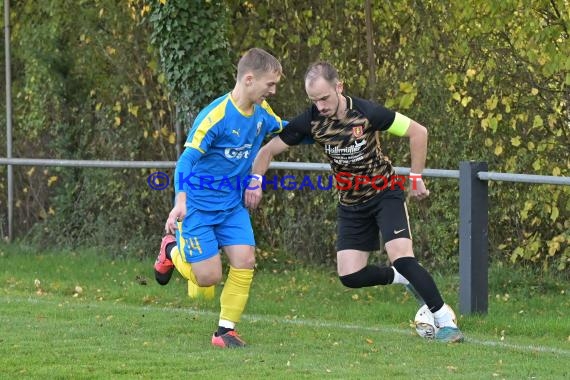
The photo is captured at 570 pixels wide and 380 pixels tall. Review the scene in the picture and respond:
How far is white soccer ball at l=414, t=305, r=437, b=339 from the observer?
8930mm

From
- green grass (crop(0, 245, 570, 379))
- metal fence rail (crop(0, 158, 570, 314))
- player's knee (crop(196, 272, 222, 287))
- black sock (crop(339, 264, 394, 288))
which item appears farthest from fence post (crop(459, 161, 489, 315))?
player's knee (crop(196, 272, 222, 287))

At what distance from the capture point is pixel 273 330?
31.1 ft

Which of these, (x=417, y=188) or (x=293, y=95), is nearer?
(x=417, y=188)

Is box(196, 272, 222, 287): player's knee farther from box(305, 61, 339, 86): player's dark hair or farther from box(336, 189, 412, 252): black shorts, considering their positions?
box(305, 61, 339, 86): player's dark hair

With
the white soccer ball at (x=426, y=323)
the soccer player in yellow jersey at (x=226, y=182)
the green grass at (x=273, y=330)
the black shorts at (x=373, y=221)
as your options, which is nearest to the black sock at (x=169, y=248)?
the green grass at (x=273, y=330)

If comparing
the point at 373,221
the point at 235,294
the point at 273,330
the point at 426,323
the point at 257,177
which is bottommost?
the point at 273,330

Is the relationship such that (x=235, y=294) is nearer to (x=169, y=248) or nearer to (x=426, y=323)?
(x=426, y=323)

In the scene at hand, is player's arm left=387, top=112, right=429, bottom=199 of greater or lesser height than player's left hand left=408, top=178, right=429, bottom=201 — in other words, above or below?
above

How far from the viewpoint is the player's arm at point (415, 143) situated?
880 cm

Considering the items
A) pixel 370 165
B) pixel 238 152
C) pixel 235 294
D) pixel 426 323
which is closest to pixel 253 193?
pixel 238 152

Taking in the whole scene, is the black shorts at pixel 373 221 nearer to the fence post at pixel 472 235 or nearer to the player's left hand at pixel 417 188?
the player's left hand at pixel 417 188

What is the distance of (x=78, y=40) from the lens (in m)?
16.6

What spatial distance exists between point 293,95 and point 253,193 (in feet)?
18.3

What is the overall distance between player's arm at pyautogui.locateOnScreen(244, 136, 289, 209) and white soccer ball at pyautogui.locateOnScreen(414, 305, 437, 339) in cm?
139
